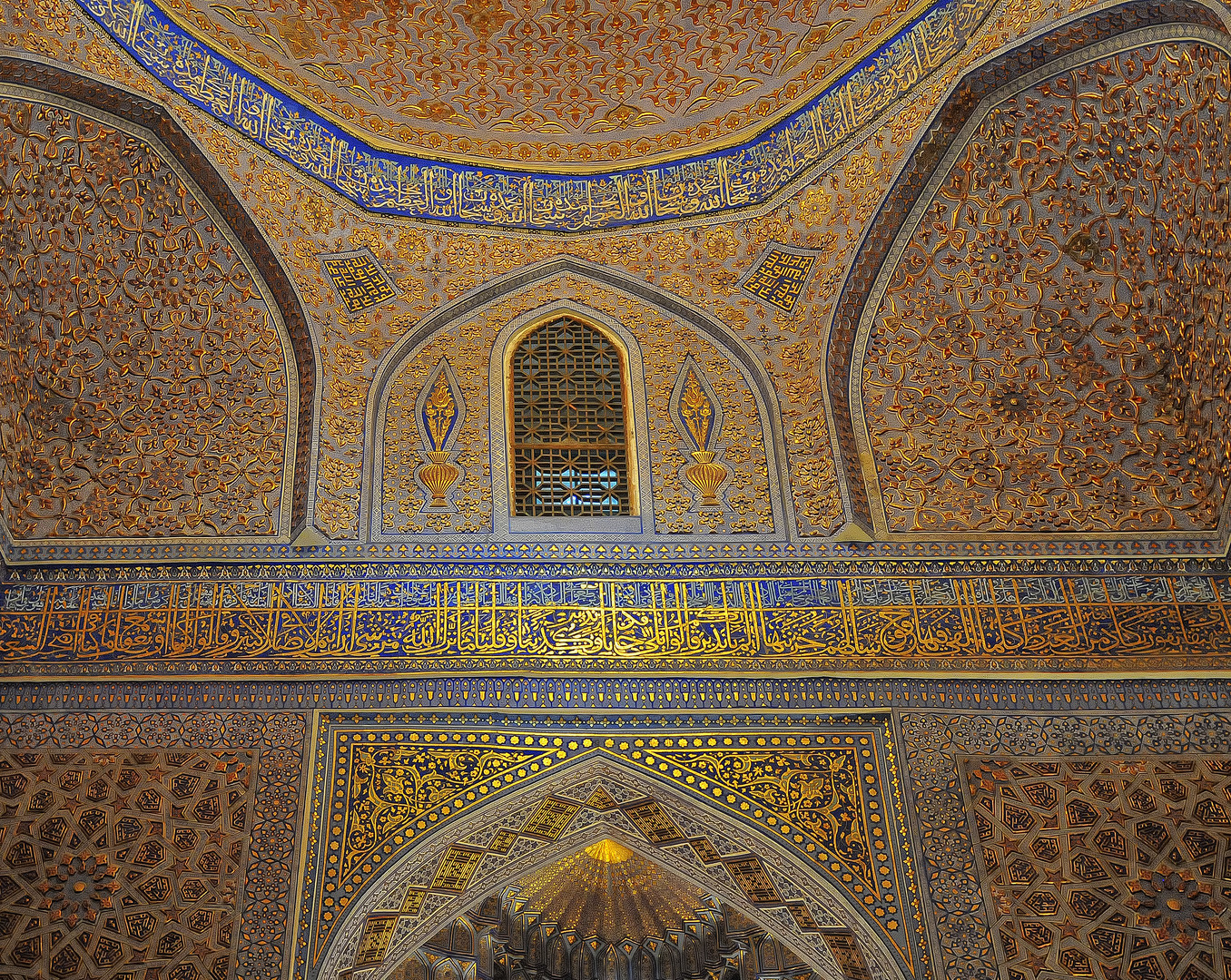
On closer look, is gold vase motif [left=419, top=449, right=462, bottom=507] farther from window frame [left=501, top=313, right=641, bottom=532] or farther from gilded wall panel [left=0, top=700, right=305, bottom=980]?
gilded wall panel [left=0, top=700, right=305, bottom=980]

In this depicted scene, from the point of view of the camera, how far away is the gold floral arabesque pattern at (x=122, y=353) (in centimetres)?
580

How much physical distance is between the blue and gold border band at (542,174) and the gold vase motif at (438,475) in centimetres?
132

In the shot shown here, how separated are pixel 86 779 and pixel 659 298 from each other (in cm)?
345

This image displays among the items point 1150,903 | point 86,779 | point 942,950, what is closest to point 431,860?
point 86,779

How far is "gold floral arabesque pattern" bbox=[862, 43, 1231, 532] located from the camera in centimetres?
586

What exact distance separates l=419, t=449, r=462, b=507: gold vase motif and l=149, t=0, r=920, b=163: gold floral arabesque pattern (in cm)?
173

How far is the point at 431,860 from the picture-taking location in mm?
5082

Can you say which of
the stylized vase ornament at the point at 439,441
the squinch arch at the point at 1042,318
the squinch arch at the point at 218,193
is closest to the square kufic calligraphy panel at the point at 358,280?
the squinch arch at the point at 218,193

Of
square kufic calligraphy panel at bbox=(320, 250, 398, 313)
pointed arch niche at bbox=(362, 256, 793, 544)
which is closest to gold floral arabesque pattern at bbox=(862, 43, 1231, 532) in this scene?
pointed arch niche at bbox=(362, 256, 793, 544)

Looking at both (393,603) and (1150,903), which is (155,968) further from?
(1150,903)

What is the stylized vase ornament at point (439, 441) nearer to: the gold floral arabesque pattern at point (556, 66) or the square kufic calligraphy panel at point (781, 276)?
the gold floral arabesque pattern at point (556, 66)

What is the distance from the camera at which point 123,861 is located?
493cm

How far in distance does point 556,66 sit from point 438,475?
2302mm

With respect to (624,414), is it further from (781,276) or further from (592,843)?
(592,843)
